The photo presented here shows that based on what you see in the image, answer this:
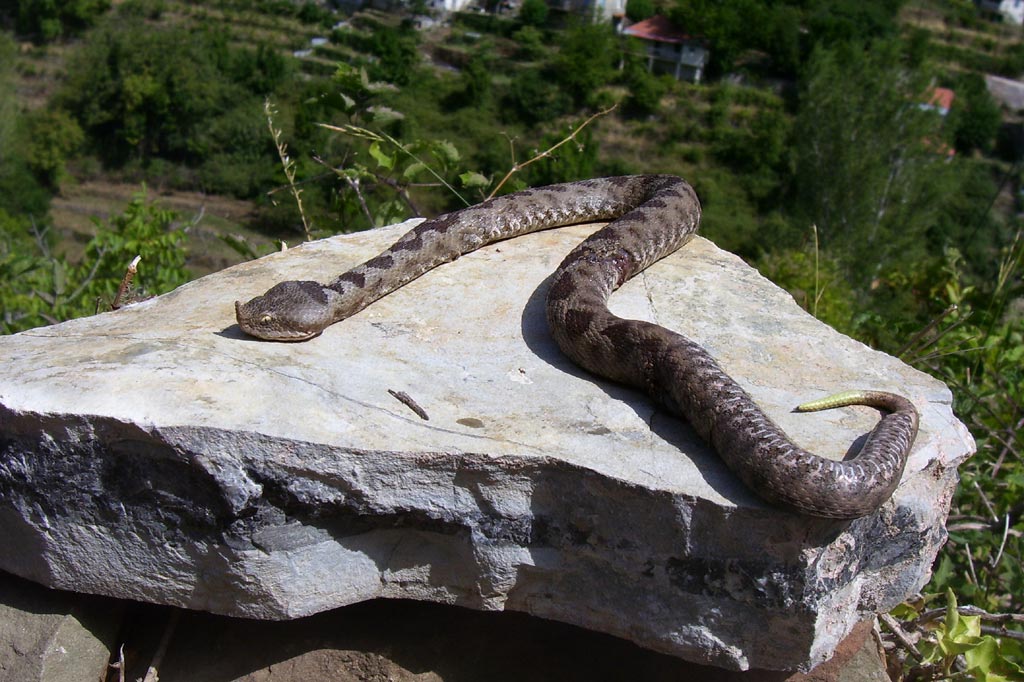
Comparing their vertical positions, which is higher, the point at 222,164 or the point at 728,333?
the point at 728,333

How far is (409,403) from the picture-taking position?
421cm

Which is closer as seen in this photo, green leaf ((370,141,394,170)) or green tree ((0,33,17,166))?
green leaf ((370,141,394,170))

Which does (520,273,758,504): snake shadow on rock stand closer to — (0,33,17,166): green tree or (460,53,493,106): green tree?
(0,33,17,166): green tree

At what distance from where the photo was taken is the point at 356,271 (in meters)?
5.38

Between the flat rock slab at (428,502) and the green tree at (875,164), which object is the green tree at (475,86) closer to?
the green tree at (875,164)

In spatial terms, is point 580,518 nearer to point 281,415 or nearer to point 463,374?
point 463,374

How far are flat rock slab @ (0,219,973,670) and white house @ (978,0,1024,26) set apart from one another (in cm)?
8677

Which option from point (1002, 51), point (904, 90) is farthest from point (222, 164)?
point (1002, 51)

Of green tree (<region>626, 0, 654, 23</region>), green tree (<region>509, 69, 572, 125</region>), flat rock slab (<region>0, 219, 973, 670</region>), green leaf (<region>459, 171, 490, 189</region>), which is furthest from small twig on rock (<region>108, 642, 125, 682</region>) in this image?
green tree (<region>626, 0, 654, 23</region>)

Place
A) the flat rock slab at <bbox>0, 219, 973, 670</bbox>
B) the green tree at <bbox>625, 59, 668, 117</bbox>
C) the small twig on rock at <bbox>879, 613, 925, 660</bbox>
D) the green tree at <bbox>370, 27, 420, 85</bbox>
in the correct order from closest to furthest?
1. the flat rock slab at <bbox>0, 219, 973, 670</bbox>
2. the small twig on rock at <bbox>879, 613, 925, 660</bbox>
3. the green tree at <bbox>370, 27, 420, 85</bbox>
4. the green tree at <bbox>625, 59, 668, 117</bbox>

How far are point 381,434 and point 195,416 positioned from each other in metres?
0.72

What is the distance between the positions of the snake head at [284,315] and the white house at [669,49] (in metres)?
71.7

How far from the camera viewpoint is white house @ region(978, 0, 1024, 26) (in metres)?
78.6

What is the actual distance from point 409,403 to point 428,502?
452 mm
